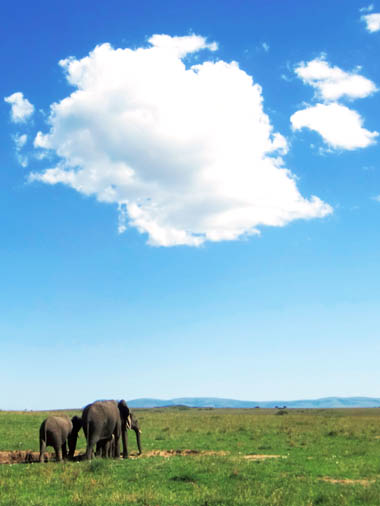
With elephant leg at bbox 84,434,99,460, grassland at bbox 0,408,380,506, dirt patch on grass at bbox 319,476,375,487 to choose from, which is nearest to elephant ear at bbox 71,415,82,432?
elephant leg at bbox 84,434,99,460

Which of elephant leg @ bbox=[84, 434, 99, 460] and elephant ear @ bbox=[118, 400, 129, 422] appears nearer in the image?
elephant leg @ bbox=[84, 434, 99, 460]

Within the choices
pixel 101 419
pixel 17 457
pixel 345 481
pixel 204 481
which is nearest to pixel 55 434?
pixel 101 419

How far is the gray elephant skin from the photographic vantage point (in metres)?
22.8

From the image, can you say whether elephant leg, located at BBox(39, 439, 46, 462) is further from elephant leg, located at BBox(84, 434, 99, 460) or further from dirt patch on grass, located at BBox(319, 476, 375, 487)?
dirt patch on grass, located at BBox(319, 476, 375, 487)

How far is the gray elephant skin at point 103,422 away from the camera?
74.6 ft

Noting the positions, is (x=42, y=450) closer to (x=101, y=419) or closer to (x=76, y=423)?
(x=76, y=423)

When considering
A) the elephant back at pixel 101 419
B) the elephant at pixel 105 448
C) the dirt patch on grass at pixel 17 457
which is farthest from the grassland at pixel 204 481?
the dirt patch on grass at pixel 17 457

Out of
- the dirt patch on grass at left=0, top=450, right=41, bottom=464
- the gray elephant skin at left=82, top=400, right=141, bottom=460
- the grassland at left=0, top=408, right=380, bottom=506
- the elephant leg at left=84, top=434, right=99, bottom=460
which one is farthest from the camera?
the dirt patch on grass at left=0, top=450, right=41, bottom=464

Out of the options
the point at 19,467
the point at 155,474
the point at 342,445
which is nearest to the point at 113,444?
the point at 19,467

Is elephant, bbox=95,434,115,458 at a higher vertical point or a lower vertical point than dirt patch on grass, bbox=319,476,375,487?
higher

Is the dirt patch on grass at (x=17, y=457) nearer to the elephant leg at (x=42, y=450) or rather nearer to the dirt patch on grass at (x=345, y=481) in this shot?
the elephant leg at (x=42, y=450)

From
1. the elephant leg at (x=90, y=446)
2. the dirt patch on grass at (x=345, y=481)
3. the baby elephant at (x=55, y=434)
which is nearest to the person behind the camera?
the dirt patch on grass at (x=345, y=481)

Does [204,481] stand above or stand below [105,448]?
below

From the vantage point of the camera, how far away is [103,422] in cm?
2320
